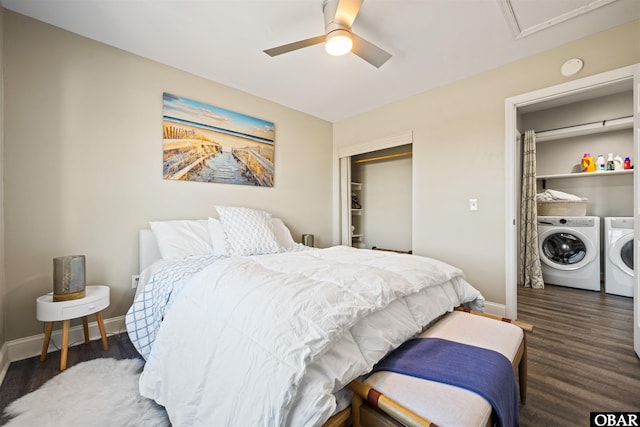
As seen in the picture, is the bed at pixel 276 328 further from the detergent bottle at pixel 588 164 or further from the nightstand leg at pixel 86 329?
the detergent bottle at pixel 588 164

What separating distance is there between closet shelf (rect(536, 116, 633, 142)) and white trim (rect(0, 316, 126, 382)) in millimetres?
5624

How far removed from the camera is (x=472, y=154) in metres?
2.78

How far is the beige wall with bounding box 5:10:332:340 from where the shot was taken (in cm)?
190

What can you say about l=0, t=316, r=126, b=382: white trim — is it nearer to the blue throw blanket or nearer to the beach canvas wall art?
the beach canvas wall art

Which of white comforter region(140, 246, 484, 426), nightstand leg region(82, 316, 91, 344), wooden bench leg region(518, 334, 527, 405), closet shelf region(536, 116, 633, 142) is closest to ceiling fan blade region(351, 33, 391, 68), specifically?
white comforter region(140, 246, 484, 426)

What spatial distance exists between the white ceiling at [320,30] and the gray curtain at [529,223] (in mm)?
1804

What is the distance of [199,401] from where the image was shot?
1.10m

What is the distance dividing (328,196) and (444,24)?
8.30 feet

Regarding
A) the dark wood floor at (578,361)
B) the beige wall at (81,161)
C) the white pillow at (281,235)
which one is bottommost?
the dark wood floor at (578,361)

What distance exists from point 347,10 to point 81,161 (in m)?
2.31

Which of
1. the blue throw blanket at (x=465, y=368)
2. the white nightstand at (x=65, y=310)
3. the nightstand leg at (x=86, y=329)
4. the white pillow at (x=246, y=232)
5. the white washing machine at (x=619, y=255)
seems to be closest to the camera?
the blue throw blanket at (x=465, y=368)

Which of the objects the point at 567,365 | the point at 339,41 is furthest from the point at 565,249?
the point at 339,41

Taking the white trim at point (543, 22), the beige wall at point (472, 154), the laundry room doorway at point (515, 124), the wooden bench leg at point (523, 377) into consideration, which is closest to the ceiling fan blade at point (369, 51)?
the white trim at point (543, 22)

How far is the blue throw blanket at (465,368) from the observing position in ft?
3.07
